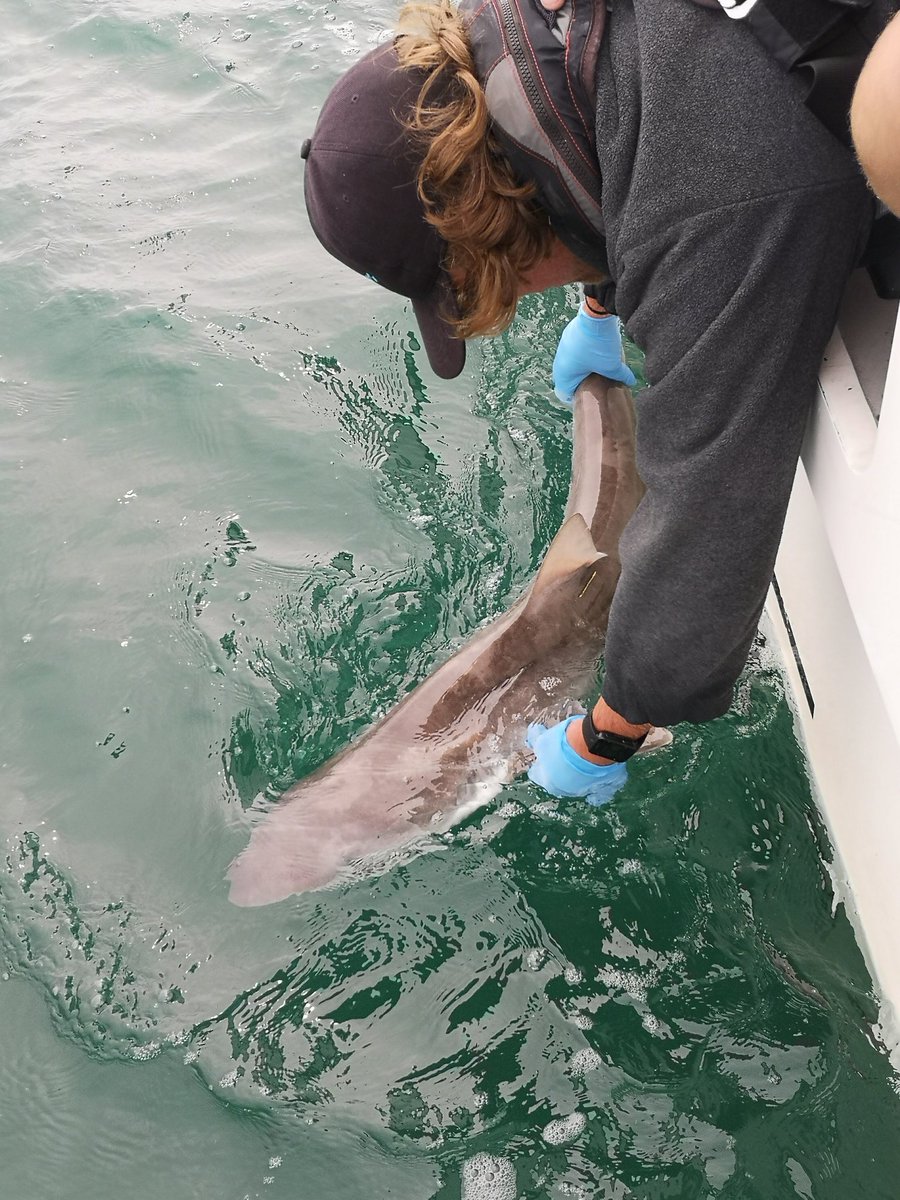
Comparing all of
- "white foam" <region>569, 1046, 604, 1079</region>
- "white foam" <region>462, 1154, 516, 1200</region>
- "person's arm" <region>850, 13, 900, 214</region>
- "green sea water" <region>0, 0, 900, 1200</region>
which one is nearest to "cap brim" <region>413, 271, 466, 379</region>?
"person's arm" <region>850, 13, 900, 214</region>

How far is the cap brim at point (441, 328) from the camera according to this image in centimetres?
202

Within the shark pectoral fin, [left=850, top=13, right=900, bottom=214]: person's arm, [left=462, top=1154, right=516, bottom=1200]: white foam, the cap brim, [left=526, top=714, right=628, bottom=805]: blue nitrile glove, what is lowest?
[left=462, top=1154, right=516, bottom=1200]: white foam

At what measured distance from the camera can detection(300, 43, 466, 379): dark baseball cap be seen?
1.72 metres

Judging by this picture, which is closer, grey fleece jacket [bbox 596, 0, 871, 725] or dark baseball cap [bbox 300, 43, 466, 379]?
grey fleece jacket [bbox 596, 0, 871, 725]

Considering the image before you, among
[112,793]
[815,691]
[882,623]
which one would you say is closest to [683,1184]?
[815,691]

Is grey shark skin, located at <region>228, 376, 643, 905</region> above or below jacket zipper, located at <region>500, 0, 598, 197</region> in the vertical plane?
below

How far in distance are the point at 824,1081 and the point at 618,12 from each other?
2.03m

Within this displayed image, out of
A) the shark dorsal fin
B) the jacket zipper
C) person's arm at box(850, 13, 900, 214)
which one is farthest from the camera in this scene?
the shark dorsal fin

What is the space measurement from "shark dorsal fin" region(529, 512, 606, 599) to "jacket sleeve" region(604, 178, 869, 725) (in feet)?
3.47

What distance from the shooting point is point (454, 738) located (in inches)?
111

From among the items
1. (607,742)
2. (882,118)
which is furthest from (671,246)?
(607,742)

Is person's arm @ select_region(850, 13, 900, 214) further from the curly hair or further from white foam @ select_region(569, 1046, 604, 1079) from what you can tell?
white foam @ select_region(569, 1046, 604, 1079)

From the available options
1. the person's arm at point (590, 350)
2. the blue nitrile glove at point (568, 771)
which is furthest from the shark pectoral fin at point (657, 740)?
the person's arm at point (590, 350)

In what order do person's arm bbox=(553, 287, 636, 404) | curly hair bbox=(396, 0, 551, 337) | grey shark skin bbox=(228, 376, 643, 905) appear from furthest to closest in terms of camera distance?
1. person's arm bbox=(553, 287, 636, 404)
2. grey shark skin bbox=(228, 376, 643, 905)
3. curly hair bbox=(396, 0, 551, 337)
